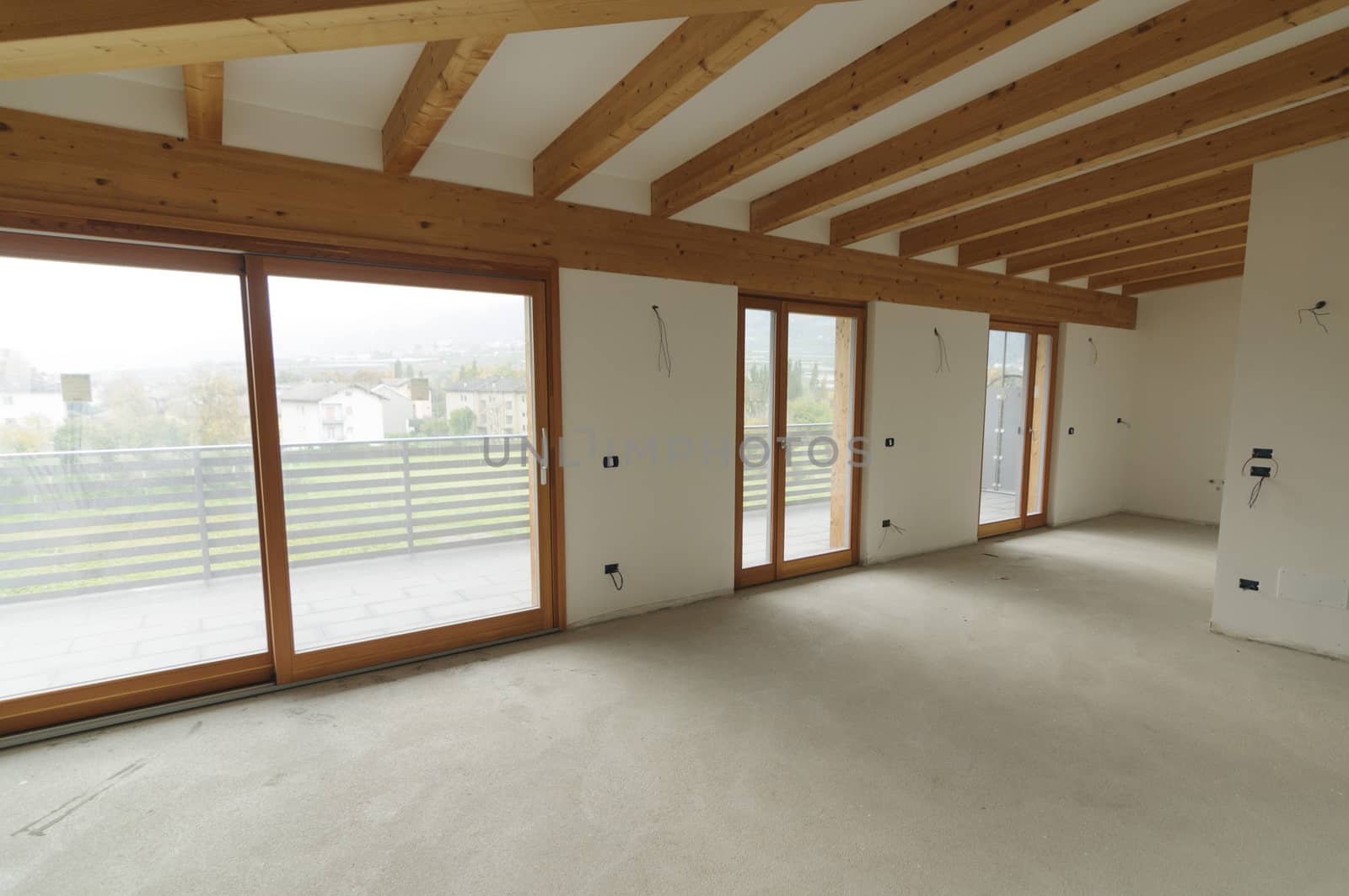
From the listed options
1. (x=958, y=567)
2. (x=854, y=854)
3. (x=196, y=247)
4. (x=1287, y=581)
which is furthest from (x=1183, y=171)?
(x=196, y=247)

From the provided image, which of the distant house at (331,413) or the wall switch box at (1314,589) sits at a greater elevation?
the distant house at (331,413)

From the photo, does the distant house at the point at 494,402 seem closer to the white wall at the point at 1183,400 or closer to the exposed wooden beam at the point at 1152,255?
the exposed wooden beam at the point at 1152,255

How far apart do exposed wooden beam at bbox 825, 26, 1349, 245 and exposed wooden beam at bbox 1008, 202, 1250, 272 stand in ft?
4.95

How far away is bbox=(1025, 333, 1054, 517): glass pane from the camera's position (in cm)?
631

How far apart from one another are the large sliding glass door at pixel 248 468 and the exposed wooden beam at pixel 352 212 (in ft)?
0.56

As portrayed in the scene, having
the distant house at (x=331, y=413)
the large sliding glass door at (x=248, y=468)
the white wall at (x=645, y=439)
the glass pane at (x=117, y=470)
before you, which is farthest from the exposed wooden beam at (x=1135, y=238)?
the glass pane at (x=117, y=470)

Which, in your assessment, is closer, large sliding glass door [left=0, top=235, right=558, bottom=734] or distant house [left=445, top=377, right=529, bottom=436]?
large sliding glass door [left=0, top=235, right=558, bottom=734]

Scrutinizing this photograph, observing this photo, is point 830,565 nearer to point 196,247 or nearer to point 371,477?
point 371,477

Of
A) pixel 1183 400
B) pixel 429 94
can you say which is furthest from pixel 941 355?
pixel 429 94

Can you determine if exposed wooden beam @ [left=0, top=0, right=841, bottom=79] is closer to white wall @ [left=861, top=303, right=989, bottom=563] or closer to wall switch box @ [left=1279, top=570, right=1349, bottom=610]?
white wall @ [left=861, top=303, right=989, bottom=563]

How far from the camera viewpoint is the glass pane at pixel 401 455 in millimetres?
3033

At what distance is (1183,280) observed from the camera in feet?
21.2

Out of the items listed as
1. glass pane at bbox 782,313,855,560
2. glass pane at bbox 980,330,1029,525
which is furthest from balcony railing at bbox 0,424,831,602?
glass pane at bbox 980,330,1029,525

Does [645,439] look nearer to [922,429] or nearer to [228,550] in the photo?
[228,550]
